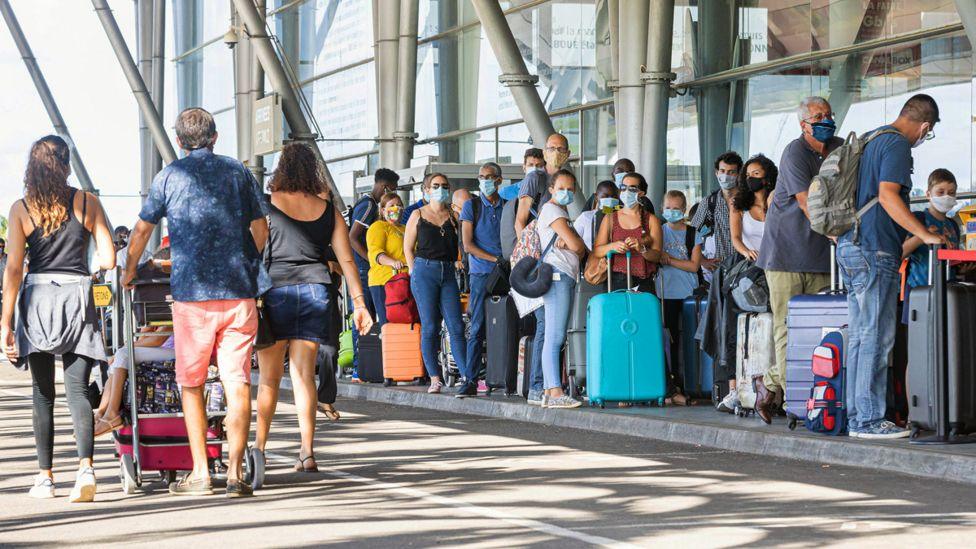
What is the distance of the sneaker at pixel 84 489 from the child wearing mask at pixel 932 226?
15.9ft

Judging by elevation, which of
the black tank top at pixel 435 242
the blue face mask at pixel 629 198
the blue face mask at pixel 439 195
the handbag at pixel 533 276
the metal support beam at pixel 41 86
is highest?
the metal support beam at pixel 41 86

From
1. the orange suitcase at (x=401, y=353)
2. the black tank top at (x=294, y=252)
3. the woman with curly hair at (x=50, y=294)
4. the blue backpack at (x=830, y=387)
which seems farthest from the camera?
the orange suitcase at (x=401, y=353)

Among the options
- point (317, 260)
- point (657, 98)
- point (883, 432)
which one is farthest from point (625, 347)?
point (657, 98)

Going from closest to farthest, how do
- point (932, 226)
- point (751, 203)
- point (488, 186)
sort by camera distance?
1. point (932, 226)
2. point (751, 203)
3. point (488, 186)

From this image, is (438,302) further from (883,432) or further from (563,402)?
(883,432)

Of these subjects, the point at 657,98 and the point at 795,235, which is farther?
the point at 657,98

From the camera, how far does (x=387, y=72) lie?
83.7 ft

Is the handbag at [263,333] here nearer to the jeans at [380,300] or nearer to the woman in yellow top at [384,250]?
the woman in yellow top at [384,250]

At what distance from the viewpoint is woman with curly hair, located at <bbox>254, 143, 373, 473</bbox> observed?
8586 mm

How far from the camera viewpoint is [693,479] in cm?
862

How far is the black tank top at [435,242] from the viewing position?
14172 millimetres

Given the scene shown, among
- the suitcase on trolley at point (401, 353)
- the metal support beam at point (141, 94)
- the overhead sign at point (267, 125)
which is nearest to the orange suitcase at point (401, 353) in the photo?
the suitcase on trolley at point (401, 353)

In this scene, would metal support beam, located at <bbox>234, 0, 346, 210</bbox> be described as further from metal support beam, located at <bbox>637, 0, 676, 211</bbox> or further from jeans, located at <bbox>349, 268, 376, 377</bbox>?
metal support beam, located at <bbox>637, 0, 676, 211</bbox>

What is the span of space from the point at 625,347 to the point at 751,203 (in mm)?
1493
